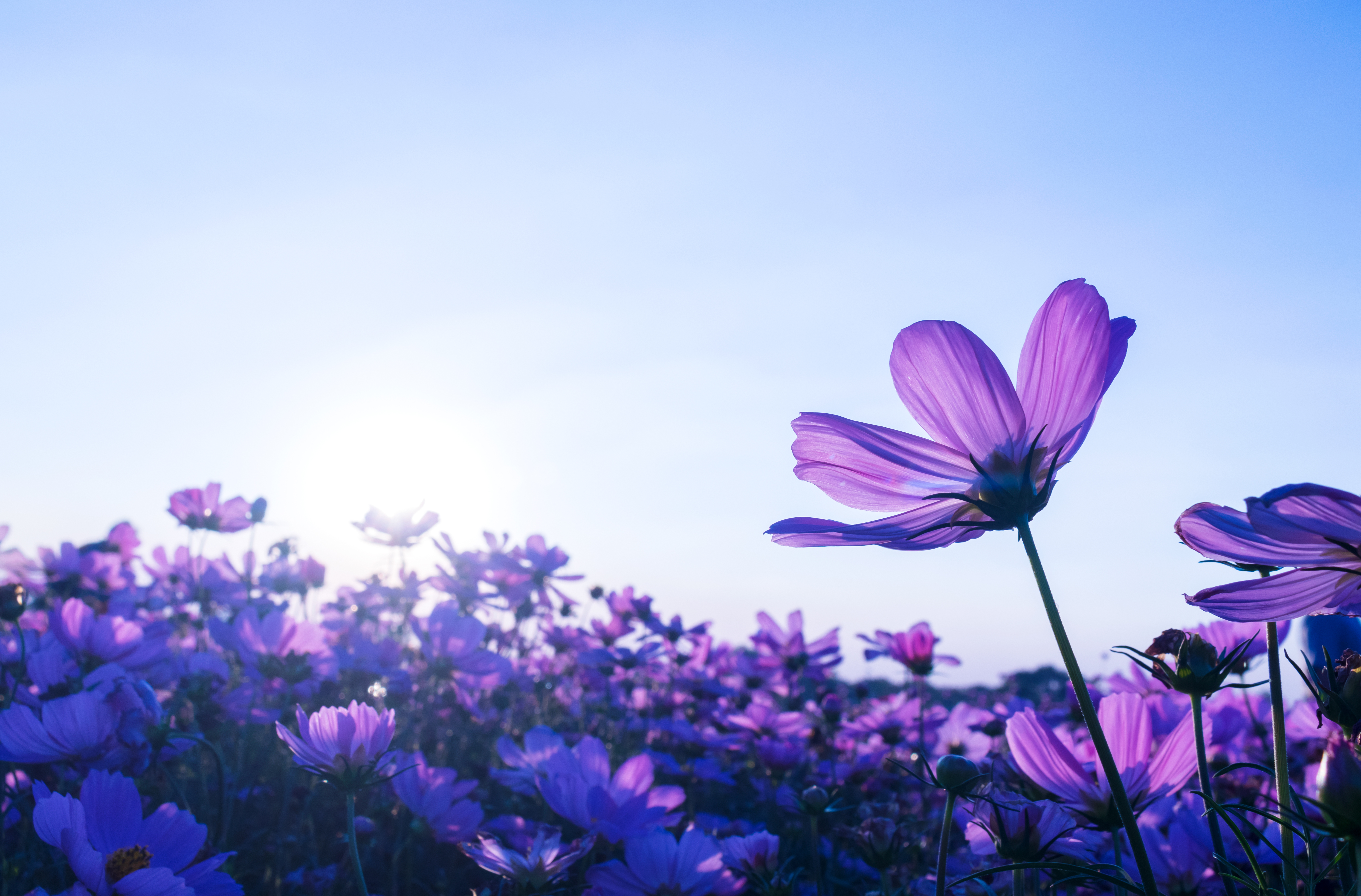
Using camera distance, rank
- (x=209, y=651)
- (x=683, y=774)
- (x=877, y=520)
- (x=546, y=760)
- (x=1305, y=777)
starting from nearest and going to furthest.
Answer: (x=877, y=520) → (x=546, y=760) → (x=1305, y=777) → (x=683, y=774) → (x=209, y=651)

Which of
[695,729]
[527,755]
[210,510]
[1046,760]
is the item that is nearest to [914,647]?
[695,729]

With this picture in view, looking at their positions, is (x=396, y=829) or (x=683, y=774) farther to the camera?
(x=683, y=774)

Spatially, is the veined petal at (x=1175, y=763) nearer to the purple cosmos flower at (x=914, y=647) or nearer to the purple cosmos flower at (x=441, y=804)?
the purple cosmos flower at (x=441, y=804)

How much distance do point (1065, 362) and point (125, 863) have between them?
44.7 inches

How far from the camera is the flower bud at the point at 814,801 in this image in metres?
1.28

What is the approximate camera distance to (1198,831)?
1.05 metres

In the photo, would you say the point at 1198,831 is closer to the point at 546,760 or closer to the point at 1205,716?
the point at 1205,716

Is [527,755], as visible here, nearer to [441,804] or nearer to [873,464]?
[441,804]

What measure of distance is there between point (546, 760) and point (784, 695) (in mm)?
2082

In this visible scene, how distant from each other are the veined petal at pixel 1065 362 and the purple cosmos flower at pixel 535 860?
75 centimetres

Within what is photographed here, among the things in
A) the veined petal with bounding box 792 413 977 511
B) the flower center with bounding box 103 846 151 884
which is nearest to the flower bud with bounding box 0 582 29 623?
the flower center with bounding box 103 846 151 884

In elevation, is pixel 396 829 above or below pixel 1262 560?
below

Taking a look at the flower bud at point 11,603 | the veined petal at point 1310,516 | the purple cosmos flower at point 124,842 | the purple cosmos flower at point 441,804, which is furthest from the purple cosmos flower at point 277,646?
the veined petal at point 1310,516

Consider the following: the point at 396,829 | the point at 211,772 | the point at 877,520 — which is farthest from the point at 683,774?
the point at 877,520
